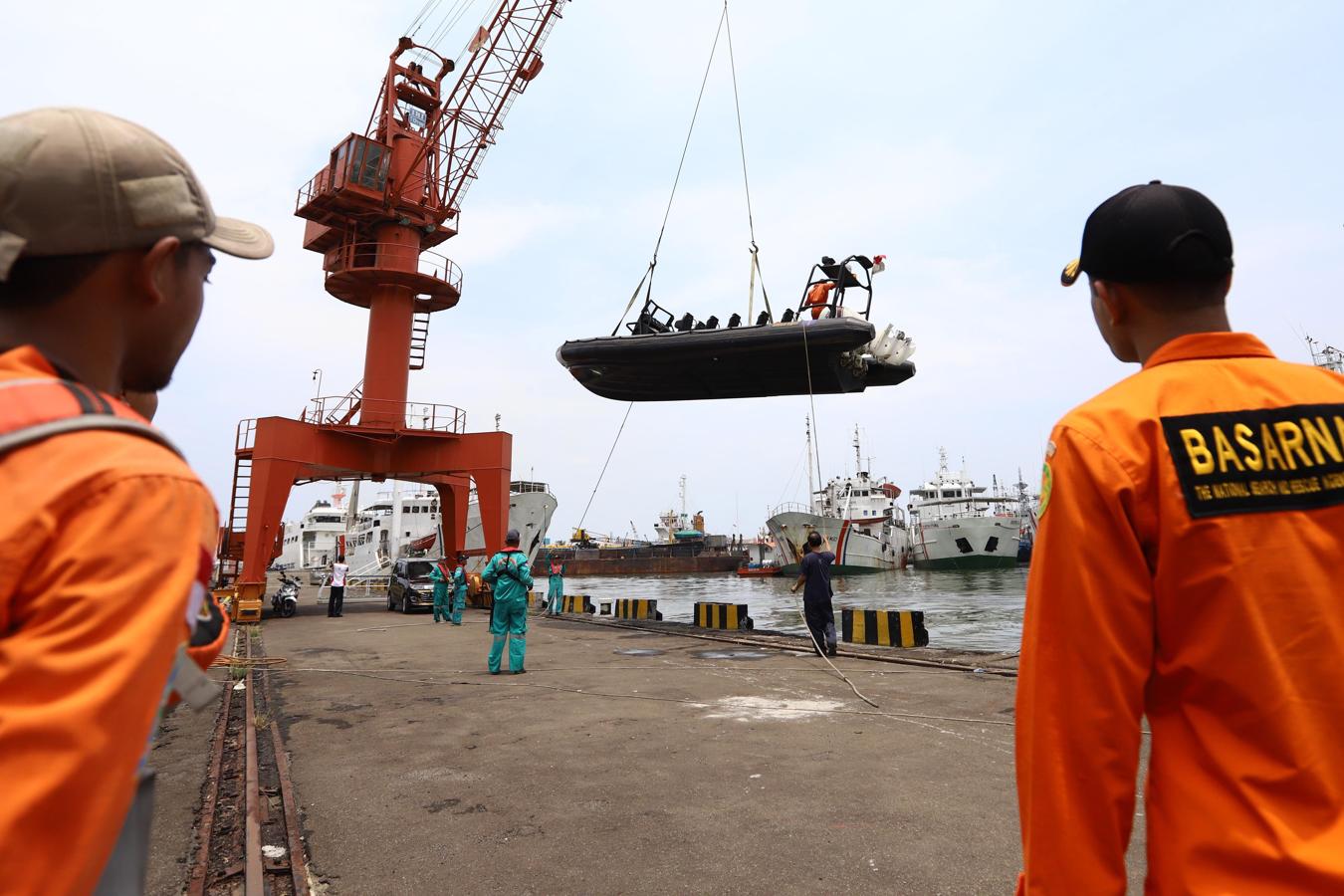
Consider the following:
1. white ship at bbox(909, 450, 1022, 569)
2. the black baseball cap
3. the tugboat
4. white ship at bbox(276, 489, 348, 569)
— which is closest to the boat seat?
the black baseball cap

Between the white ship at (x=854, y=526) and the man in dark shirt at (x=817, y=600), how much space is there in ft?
92.3

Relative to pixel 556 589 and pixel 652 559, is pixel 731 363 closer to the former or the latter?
pixel 556 589

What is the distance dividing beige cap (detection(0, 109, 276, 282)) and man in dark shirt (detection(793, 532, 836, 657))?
865cm

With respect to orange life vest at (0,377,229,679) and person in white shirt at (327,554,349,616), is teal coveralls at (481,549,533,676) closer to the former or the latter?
orange life vest at (0,377,229,679)

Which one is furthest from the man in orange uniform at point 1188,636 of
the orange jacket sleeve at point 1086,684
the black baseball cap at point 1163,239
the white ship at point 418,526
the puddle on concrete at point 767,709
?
the white ship at point 418,526

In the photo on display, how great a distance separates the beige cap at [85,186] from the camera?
923 millimetres

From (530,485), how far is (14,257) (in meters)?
35.9

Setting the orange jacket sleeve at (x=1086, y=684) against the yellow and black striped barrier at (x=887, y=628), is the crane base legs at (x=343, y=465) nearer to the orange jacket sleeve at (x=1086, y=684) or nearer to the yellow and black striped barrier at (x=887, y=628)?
the yellow and black striped barrier at (x=887, y=628)

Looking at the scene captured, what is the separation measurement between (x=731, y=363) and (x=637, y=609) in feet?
22.6

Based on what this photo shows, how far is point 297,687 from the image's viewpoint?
767 cm

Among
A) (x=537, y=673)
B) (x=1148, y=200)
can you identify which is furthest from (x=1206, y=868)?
(x=537, y=673)

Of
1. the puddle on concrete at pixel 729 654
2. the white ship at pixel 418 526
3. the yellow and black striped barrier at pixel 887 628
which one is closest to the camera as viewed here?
the puddle on concrete at pixel 729 654

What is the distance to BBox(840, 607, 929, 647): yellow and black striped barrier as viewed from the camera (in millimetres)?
10344

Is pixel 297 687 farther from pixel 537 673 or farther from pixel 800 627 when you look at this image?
pixel 800 627
